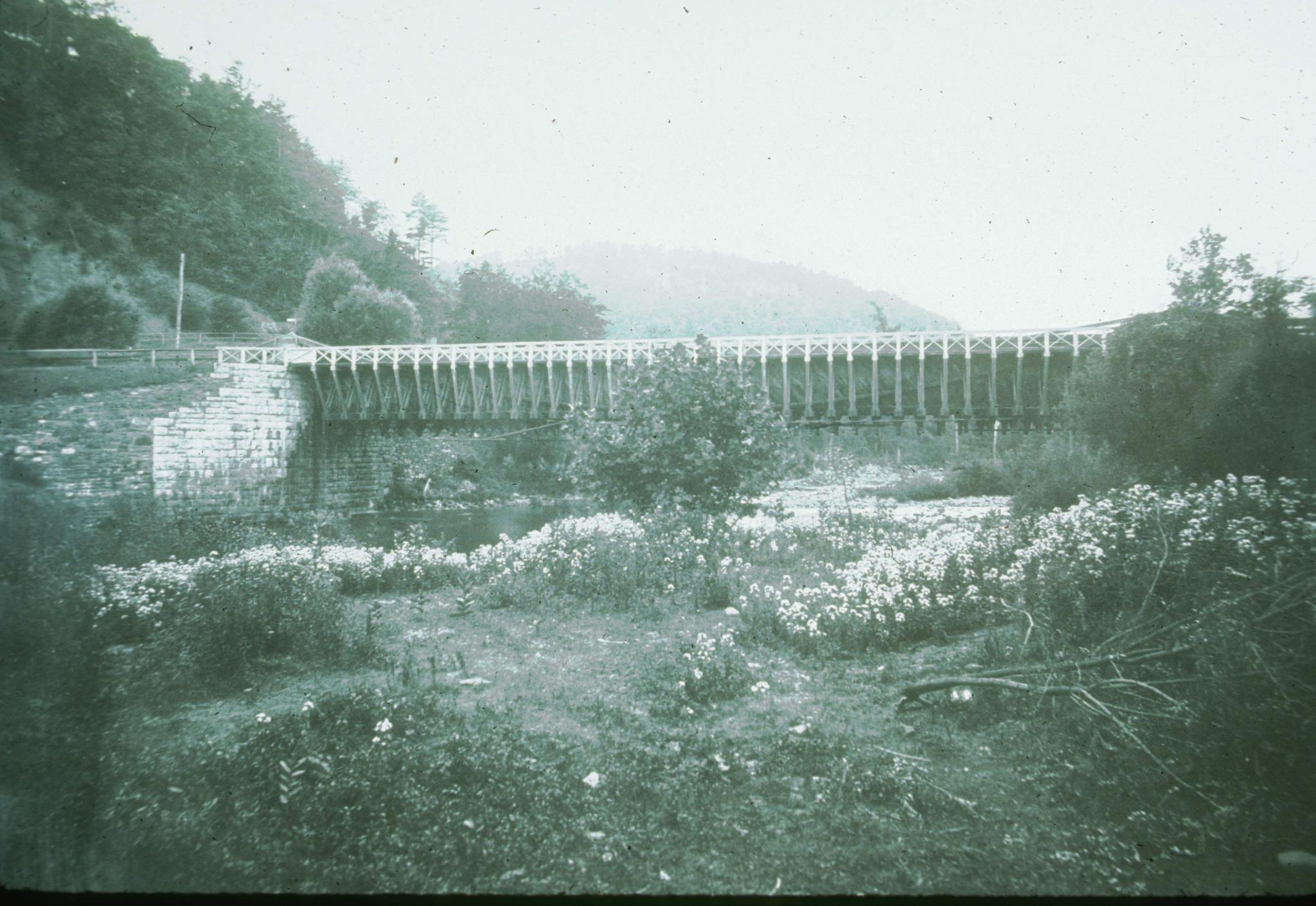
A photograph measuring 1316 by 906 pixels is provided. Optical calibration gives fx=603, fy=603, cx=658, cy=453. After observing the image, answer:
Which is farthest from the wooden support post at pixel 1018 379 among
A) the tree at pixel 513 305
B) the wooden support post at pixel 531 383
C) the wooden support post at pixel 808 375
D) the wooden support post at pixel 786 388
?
the tree at pixel 513 305

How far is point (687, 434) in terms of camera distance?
651 cm

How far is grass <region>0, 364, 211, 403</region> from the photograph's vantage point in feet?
11.5

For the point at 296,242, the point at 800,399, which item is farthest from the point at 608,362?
the point at 296,242

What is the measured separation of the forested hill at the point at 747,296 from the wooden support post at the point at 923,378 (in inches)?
8.1

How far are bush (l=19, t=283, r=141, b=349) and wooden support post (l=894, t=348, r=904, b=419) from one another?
18.0 feet

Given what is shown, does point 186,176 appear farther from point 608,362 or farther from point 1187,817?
point 1187,817

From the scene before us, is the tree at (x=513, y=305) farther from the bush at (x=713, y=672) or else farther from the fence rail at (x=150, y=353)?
the bush at (x=713, y=672)

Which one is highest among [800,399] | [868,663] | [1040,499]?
[800,399]

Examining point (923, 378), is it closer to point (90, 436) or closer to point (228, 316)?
point (228, 316)

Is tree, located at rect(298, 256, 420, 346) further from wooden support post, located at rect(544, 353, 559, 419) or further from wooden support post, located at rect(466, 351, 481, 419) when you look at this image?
wooden support post, located at rect(544, 353, 559, 419)

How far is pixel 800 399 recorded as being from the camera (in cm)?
622

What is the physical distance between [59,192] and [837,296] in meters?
5.91

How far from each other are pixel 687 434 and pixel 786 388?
138 centimetres

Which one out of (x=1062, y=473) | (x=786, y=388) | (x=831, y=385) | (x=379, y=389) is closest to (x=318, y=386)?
(x=379, y=389)
